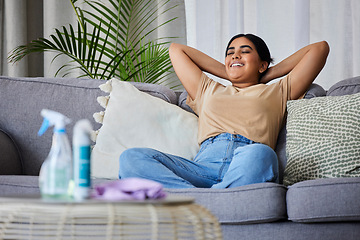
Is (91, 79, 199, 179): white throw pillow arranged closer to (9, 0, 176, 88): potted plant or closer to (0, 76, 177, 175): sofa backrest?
(0, 76, 177, 175): sofa backrest

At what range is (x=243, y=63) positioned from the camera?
256cm

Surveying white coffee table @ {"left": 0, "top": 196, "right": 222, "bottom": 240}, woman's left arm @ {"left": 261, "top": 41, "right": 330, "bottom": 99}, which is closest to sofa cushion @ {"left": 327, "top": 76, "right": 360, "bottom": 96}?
woman's left arm @ {"left": 261, "top": 41, "right": 330, "bottom": 99}

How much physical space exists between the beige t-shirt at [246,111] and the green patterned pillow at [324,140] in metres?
0.14

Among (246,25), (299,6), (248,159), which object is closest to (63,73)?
(246,25)

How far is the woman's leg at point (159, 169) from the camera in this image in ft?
6.24

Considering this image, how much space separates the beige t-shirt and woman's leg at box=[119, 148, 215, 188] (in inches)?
10.9

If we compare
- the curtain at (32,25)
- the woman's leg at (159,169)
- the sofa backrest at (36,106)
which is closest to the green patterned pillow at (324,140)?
the woman's leg at (159,169)

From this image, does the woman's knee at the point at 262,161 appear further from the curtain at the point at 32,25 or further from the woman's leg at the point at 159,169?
the curtain at the point at 32,25

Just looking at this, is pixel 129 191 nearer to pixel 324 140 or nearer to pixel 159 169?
pixel 159 169

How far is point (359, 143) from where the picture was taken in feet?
6.57

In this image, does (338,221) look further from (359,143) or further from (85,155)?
(85,155)

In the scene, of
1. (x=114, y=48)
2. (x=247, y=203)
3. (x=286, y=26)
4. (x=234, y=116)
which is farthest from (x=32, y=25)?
(x=247, y=203)

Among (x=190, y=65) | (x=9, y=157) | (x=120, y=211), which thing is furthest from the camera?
(x=190, y=65)

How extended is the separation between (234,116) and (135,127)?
1.47 ft
